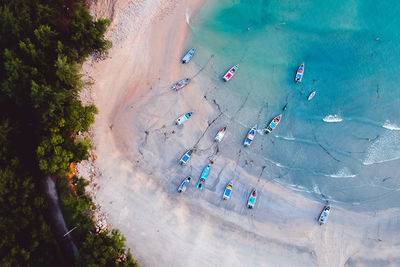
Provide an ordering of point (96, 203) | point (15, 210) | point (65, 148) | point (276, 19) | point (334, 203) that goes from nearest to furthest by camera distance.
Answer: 1. point (15, 210)
2. point (65, 148)
3. point (96, 203)
4. point (334, 203)
5. point (276, 19)

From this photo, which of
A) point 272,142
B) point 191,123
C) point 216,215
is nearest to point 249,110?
point 272,142

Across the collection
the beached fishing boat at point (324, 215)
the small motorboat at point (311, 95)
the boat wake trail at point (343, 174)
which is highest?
the small motorboat at point (311, 95)

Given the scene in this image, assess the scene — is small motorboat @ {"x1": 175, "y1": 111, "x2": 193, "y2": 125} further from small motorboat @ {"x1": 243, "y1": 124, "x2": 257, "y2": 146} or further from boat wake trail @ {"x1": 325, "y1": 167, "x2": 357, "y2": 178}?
boat wake trail @ {"x1": 325, "y1": 167, "x2": 357, "y2": 178}

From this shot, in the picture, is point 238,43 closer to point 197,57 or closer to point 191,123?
point 197,57

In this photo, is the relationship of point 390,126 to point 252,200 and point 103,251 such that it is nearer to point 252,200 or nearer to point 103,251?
point 252,200

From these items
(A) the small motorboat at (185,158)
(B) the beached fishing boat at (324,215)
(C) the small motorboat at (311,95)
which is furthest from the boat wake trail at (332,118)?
(A) the small motorboat at (185,158)

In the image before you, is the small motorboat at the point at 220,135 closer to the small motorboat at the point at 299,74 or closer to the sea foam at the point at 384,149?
the small motorboat at the point at 299,74

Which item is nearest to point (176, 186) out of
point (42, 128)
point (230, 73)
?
point (230, 73)
